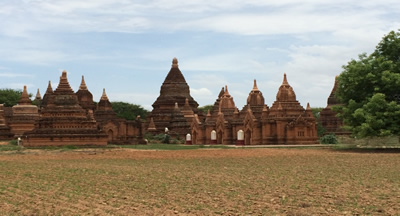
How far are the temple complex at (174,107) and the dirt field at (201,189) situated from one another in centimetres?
4317

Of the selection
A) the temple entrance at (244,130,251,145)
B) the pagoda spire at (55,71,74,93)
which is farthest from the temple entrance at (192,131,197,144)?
the pagoda spire at (55,71,74,93)

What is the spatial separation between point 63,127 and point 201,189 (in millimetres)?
28809

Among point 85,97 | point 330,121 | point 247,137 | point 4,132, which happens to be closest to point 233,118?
point 247,137

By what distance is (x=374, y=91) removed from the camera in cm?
4094

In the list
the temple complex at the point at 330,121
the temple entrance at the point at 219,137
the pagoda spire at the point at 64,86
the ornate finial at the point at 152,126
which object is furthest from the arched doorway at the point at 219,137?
the pagoda spire at the point at 64,86

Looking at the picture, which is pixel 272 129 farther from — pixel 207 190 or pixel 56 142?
pixel 207 190

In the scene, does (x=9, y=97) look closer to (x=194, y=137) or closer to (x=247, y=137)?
(x=194, y=137)

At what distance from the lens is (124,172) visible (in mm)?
24531

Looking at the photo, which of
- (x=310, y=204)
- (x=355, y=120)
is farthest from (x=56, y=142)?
(x=310, y=204)

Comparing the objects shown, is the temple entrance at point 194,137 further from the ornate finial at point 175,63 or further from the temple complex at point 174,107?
the ornate finial at point 175,63

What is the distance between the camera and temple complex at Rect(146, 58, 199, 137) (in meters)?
72.2

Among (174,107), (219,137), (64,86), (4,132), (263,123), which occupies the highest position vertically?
(174,107)

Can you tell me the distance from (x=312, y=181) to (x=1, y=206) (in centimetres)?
969

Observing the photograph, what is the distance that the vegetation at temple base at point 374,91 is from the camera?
38.4m
